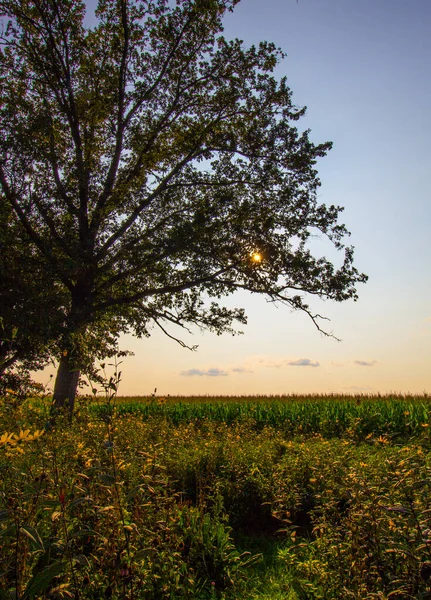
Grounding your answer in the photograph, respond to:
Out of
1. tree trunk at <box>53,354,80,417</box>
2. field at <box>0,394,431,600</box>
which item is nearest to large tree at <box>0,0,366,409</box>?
tree trunk at <box>53,354,80,417</box>

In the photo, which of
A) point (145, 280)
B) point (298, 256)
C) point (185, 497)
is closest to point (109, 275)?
point (145, 280)

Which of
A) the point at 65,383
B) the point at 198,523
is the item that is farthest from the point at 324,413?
the point at 198,523

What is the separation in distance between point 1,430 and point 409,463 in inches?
254

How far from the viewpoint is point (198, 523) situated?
5.40 metres

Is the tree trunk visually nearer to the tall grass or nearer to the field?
the tall grass

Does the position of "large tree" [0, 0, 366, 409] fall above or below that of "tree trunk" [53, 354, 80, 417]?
above

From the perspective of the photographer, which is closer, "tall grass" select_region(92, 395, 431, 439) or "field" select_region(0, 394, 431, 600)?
"field" select_region(0, 394, 431, 600)

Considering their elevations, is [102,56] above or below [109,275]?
above

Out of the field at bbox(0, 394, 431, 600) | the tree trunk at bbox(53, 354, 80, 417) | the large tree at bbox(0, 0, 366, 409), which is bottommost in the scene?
the field at bbox(0, 394, 431, 600)

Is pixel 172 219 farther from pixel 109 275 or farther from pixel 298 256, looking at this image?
pixel 298 256

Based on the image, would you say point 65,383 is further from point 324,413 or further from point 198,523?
point 198,523

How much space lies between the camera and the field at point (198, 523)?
3.32 meters

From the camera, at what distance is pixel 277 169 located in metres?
16.6

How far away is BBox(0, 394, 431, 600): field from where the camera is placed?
332 cm
